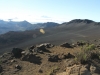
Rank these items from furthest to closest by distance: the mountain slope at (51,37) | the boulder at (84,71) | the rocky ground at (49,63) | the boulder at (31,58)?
the mountain slope at (51,37)
the boulder at (31,58)
the rocky ground at (49,63)
the boulder at (84,71)

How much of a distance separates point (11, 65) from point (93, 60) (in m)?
6.60

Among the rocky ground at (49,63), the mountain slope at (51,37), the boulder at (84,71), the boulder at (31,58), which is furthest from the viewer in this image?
the mountain slope at (51,37)

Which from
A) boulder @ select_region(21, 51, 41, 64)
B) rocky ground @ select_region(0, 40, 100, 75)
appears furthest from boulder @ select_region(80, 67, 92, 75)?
boulder @ select_region(21, 51, 41, 64)

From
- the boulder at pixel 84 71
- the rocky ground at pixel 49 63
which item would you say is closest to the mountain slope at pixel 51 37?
the rocky ground at pixel 49 63

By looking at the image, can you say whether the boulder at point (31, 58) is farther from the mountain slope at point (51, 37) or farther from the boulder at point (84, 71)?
the mountain slope at point (51, 37)

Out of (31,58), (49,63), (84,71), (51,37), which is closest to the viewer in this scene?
(84,71)

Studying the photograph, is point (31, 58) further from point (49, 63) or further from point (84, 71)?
point (84, 71)

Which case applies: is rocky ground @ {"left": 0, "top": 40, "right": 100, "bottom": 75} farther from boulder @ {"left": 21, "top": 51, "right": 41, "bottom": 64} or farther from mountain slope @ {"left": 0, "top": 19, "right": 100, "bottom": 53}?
mountain slope @ {"left": 0, "top": 19, "right": 100, "bottom": 53}

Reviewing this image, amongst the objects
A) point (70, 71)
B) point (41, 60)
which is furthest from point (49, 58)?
point (70, 71)

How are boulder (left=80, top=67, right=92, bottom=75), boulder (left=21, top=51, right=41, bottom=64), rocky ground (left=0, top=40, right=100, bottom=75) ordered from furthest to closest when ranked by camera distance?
boulder (left=21, top=51, right=41, bottom=64)
rocky ground (left=0, top=40, right=100, bottom=75)
boulder (left=80, top=67, right=92, bottom=75)

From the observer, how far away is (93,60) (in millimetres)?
14164

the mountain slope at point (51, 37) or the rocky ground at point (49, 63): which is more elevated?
the rocky ground at point (49, 63)

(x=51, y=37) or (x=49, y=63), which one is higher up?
(x=49, y=63)

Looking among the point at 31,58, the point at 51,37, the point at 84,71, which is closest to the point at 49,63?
the point at 31,58
